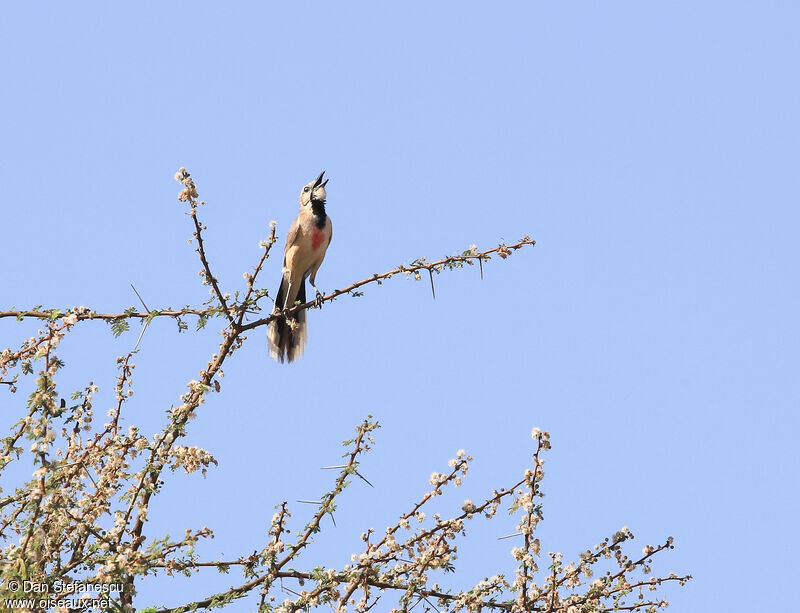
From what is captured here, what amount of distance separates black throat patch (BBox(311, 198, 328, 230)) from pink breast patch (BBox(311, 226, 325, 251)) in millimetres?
65

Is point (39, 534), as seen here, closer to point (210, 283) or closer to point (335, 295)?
point (210, 283)

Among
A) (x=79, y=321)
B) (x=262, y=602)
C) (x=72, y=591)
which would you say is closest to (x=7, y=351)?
(x=79, y=321)

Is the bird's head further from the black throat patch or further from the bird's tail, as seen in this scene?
the bird's tail

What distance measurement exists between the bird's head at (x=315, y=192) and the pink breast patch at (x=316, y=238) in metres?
0.59

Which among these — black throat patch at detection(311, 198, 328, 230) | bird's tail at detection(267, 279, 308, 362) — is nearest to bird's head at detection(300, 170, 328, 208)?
black throat patch at detection(311, 198, 328, 230)

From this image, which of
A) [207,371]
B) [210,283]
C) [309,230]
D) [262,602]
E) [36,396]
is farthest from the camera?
[309,230]

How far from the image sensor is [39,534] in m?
3.49

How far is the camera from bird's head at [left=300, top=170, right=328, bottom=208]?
9.57 meters

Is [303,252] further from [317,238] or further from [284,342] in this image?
[284,342]

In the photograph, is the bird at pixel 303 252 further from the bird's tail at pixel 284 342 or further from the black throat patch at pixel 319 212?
the bird's tail at pixel 284 342

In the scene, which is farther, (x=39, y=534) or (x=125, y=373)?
(x=125, y=373)

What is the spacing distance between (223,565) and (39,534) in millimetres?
751

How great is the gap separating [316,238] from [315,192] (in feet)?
2.50

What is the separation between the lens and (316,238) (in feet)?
29.5
